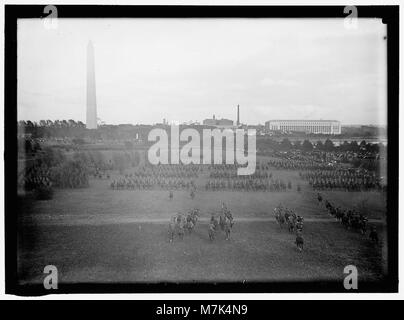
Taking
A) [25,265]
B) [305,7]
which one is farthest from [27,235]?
[305,7]

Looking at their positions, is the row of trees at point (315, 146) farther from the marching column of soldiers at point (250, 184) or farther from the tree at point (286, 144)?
the marching column of soldiers at point (250, 184)

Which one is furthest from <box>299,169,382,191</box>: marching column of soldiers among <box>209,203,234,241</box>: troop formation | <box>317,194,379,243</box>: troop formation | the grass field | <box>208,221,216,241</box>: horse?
<box>208,221,216,241</box>: horse

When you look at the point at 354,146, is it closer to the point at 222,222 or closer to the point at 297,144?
the point at 297,144

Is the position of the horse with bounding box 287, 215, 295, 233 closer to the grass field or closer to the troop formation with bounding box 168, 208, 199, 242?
the grass field

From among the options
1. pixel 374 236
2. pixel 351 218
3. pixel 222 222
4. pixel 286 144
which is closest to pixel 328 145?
pixel 286 144

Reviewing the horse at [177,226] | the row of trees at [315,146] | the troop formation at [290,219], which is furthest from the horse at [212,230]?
the row of trees at [315,146]

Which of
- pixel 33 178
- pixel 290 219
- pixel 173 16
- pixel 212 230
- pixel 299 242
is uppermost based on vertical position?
pixel 173 16
